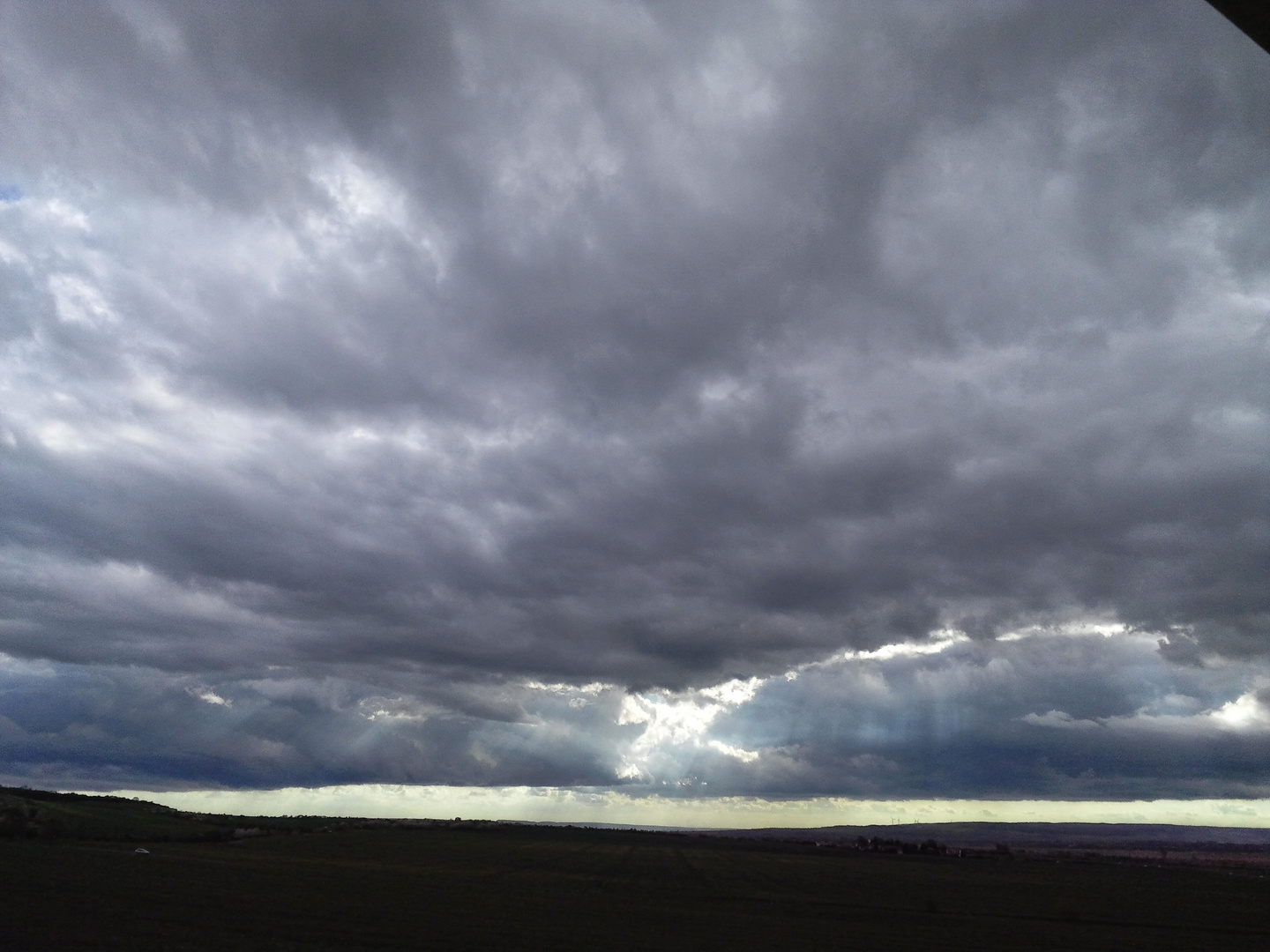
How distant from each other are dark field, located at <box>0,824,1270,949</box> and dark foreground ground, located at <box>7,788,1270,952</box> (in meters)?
0.29

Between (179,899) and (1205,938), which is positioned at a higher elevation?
(179,899)

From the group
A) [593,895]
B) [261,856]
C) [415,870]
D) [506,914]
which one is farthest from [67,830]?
[506,914]

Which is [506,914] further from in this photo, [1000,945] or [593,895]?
[1000,945]

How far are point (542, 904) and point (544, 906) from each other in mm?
1467

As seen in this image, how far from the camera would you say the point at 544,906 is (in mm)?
66438

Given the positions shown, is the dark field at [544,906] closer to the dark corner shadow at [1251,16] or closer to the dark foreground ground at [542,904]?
the dark foreground ground at [542,904]

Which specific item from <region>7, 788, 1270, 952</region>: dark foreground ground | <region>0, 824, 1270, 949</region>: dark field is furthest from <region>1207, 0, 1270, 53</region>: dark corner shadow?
<region>0, 824, 1270, 949</region>: dark field

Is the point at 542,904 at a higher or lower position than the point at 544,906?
lower

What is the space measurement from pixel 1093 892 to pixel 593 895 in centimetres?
8139

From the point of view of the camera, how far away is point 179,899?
194 feet

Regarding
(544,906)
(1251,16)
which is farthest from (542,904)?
(1251,16)

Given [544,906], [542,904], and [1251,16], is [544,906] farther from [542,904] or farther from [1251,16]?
[1251,16]

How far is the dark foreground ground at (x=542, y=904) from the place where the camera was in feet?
154

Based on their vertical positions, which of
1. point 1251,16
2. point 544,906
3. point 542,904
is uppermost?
point 1251,16
